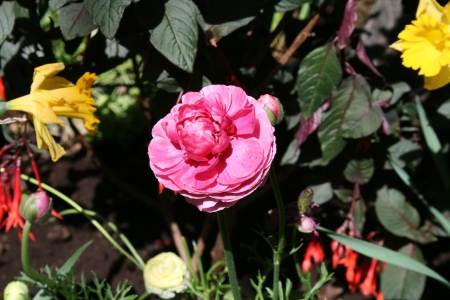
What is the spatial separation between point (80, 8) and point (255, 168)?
1.76 feet

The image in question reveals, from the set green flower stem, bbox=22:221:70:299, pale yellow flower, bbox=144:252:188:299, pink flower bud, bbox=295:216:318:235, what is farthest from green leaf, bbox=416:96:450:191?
green flower stem, bbox=22:221:70:299

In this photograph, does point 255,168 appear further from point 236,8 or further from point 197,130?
point 236,8

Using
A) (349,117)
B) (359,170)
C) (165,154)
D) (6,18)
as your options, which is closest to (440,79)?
(349,117)

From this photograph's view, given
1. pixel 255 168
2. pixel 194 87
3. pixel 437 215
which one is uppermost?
pixel 255 168

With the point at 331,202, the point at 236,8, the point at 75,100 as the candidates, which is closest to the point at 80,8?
the point at 75,100

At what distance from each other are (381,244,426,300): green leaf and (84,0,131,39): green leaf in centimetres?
92

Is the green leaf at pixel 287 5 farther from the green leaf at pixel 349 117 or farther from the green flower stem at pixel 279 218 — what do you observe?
the green flower stem at pixel 279 218

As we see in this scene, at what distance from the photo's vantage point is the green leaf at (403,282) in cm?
125

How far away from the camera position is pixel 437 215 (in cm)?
113

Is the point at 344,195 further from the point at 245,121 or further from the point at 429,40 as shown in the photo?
the point at 245,121

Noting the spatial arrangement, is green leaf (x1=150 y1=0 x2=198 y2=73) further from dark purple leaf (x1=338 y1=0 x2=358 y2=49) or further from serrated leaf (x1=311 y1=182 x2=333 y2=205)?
serrated leaf (x1=311 y1=182 x2=333 y2=205)

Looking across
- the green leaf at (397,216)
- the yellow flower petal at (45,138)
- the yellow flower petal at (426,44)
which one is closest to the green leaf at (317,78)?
the yellow flower petal at (426,44)

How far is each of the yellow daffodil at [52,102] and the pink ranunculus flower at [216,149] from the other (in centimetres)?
28

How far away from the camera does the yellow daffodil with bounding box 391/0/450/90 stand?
2.88 ft
